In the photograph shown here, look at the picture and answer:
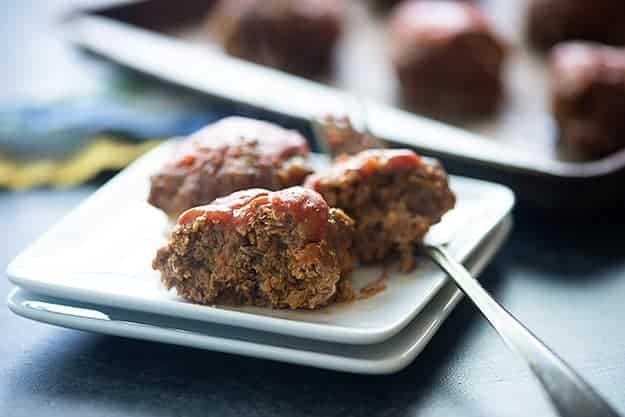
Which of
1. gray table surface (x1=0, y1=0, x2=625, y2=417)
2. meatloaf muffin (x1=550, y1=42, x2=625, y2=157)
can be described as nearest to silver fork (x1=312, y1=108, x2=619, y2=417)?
gray table surface (x1=0, y1=0, x2=625, y2=417)

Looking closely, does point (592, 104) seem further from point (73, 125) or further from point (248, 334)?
point (73, 125)

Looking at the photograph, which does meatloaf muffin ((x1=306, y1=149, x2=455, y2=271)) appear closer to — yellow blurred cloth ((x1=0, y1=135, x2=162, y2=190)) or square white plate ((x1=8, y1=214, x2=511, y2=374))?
square white plate ((x1=8, y1=214, x2=511, y2=374))

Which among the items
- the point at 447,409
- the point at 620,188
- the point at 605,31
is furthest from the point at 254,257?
the point at 605,31

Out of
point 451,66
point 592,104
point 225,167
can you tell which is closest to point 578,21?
point 451,66

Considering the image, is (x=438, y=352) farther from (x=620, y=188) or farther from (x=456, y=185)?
(x=620, y=188)

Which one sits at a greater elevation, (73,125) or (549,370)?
(549,370)

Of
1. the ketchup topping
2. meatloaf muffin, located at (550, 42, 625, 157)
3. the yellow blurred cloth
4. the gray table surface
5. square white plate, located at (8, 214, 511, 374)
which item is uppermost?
the ketchup topping

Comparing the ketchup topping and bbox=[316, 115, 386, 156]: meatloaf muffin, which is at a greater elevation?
the ketchup topping
